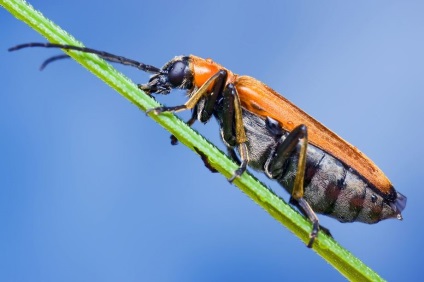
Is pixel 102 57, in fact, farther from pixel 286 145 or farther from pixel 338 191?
pixel 338 191

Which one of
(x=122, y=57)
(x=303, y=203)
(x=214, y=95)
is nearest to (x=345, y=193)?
(x=303, y=203)

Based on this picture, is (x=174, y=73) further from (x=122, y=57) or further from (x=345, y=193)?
(x=345, y=193)

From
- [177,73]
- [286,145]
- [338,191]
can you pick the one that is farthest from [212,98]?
[338,191]

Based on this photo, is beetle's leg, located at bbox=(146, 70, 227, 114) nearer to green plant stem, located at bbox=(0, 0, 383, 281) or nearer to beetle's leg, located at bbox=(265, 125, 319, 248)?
beetle's leg, located at bbox=(265, 125, 319, 248)

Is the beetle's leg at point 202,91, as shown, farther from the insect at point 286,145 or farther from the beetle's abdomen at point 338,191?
the beetle's abdomen at point 338,191

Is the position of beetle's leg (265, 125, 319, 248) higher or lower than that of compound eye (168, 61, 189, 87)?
lower

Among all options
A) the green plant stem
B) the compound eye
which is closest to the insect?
the compound eye

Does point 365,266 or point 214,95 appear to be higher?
point 214,95
